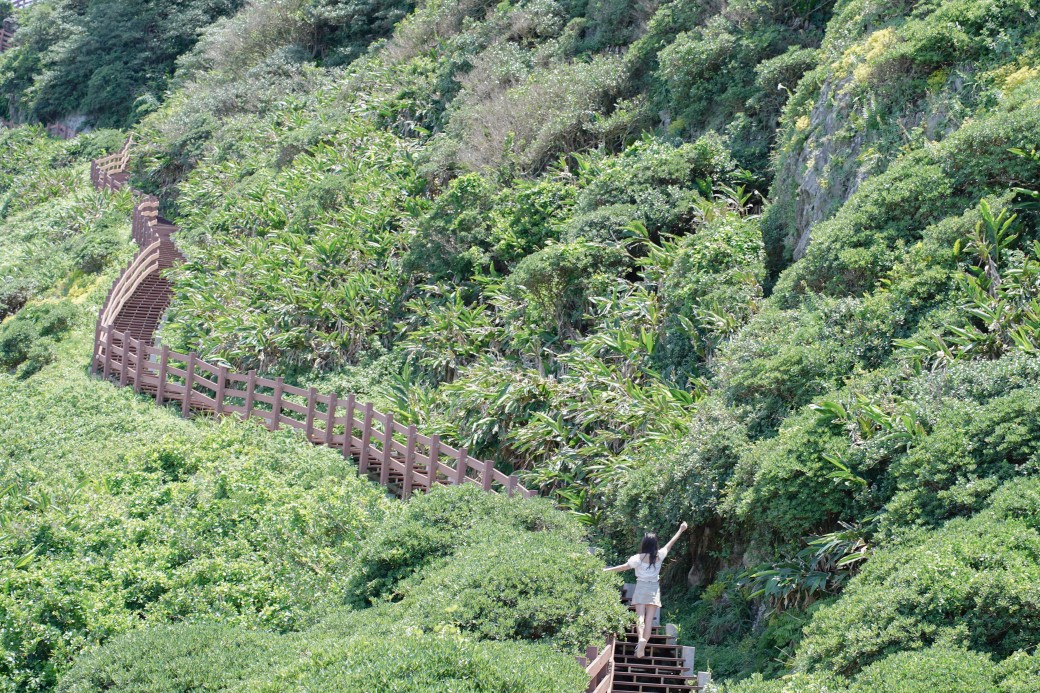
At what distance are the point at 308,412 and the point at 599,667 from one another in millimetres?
8677

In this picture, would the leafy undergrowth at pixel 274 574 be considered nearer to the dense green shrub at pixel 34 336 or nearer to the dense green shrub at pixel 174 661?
the dense green shrub at pixel 174 661

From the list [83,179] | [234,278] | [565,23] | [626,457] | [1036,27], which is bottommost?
[83,179]

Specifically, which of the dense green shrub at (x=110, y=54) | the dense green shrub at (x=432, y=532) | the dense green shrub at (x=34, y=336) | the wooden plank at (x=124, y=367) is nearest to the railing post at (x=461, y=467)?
the dense green shrub at (x=432, y=532)

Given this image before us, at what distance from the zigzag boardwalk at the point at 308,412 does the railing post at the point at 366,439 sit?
1 cm

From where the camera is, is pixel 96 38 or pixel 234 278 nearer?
pixel 234 278

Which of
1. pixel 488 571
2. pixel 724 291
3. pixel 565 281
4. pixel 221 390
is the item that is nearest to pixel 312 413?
pixel 221 390

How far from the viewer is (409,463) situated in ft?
50.4

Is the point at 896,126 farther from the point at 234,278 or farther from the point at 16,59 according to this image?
the point at 16,59

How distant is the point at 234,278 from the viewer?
23641 mm

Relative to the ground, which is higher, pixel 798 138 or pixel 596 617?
pixel 798 138

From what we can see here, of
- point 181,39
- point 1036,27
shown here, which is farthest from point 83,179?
point 1036,27

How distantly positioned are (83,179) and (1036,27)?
30.6 metres

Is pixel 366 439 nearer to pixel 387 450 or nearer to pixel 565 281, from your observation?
pixel 387 450

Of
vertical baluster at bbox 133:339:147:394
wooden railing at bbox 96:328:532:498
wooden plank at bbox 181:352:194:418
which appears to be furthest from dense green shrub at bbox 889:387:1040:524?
vertical baluster at bbox 133:339:147:394
